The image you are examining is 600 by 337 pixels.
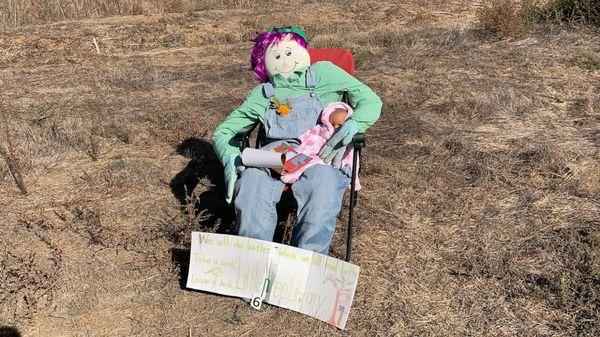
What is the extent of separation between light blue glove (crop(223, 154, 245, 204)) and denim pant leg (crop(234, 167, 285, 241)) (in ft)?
0.12

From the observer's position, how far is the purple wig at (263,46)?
150 inches

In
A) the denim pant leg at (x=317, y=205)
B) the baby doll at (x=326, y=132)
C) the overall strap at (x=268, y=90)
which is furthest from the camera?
the overall strap at (x=268, y=90)

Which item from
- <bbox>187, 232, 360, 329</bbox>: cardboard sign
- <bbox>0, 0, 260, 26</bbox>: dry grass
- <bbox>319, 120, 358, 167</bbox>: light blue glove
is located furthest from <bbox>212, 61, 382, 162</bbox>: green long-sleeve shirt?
<bbox>0, 0, 260, 26</bbox>: dry grass

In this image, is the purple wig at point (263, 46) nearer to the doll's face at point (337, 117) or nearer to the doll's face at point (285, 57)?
the doll's face at point (285, 57)

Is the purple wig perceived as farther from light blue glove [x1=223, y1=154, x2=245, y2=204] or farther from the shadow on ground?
the shadow on ground

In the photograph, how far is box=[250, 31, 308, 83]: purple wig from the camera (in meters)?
3.81

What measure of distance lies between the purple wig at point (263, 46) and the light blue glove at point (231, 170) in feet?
2.36

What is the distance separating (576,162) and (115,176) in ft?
12.0

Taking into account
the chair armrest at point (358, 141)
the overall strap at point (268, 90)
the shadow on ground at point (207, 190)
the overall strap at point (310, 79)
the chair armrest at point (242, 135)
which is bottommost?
the shadow on ground at point (207, 190)

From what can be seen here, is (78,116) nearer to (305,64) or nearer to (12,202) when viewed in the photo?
(12,202)

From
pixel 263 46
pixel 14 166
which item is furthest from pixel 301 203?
pixel 14 166

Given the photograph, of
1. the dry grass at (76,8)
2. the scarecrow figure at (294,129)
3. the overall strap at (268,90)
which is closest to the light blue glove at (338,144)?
the scarecrow figure at (294,129)

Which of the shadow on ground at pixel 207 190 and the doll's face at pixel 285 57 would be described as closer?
the doll's face at pixel 285 57

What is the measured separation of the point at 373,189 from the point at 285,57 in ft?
4.28
